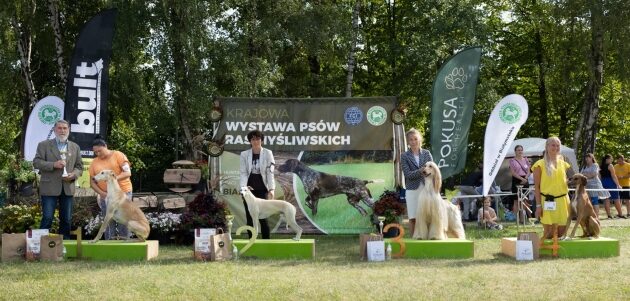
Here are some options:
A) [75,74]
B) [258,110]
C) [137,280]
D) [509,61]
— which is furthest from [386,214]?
[509,61]

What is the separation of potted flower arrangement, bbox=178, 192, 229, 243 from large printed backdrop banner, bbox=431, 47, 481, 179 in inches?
133

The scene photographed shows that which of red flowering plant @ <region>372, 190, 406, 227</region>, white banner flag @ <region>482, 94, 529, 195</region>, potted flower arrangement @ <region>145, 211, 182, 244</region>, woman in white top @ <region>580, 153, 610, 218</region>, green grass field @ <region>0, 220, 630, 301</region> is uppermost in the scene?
white banner flag @ <region>482, 94, 529, 195</region>

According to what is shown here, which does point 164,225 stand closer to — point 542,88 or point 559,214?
point 559,214

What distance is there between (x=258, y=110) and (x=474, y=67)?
3.41 metres

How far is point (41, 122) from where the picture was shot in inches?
542

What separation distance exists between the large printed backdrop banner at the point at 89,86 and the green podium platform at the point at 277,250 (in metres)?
4.67

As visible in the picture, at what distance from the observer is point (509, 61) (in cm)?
2592

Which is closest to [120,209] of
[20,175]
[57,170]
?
[57,170]

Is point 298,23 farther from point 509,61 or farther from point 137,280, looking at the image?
point 137,280

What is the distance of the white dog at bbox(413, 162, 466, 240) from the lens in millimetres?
8023

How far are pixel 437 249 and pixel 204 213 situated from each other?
3.41 m

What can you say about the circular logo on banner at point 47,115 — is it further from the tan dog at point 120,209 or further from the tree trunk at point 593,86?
the tree trunk at point 593,86

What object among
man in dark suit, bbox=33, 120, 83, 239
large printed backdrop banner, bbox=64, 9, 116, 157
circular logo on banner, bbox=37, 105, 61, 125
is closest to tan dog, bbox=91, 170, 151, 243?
man in dark suit, bbox=33, 120, 83, 239

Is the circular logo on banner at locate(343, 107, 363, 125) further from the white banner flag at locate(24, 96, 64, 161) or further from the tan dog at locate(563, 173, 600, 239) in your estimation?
the white banner flag at locate(24, 96, 64, 161)
